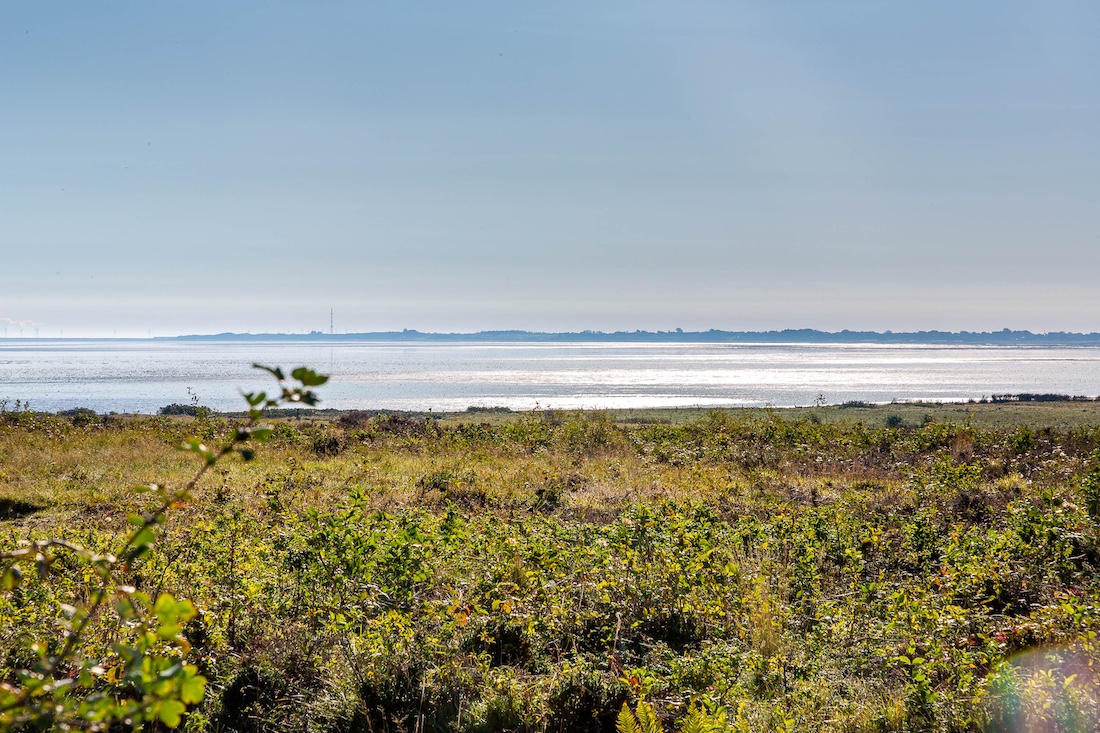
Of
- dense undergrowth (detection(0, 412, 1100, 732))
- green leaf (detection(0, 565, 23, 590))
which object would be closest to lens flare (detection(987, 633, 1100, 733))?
dense undergrowth (detection(0, 412, 1100, 732))

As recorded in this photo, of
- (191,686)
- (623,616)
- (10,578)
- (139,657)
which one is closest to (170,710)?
(191,686)

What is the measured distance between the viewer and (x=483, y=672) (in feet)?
17.8

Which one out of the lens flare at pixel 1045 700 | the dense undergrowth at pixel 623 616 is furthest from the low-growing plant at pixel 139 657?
the lens flare at pixel 1045 700

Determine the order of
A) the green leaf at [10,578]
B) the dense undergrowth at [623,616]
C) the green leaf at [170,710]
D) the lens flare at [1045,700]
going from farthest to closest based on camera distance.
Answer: the dense undergrowth at [623,616], the lens flare at [1045,700], the green leaf at [10,578], the green leaf at [170,710]

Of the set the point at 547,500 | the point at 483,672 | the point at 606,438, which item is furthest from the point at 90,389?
the point at 483,672

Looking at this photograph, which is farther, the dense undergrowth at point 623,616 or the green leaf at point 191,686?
the dense undergrowth at point 623,616

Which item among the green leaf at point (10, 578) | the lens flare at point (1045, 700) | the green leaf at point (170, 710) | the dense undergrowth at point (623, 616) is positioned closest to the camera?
the green leaf at point (170, 710)

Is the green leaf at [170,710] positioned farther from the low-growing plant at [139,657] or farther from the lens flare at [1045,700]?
the lens flare at [1045,700]

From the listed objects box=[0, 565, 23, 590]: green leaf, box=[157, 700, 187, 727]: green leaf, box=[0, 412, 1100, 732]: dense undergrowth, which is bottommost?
box=[0, 412, 1100, 732]: dense undergrowth

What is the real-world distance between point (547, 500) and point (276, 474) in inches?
230

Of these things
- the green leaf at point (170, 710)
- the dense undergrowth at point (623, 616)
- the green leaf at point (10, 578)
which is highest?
the green leaf at point (10, 578)

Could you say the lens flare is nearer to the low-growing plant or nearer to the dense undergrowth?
the dense undergrowth

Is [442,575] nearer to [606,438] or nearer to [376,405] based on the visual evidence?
[606,438]

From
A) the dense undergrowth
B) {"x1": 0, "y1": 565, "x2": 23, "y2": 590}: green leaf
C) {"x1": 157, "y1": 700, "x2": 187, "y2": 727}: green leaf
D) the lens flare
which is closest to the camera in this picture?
{"x1": 157, "y1": 700, "x2": 187, "y2": 727}: green leaf
